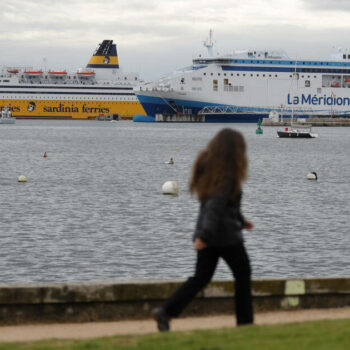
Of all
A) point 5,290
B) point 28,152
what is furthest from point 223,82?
point 5,290

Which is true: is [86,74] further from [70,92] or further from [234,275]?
[234,275]

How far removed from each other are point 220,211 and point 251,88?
5866 inches

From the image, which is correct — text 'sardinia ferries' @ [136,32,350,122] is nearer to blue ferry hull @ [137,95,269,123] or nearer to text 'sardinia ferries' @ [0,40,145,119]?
blue ferry hull @ [137,95,269,123]

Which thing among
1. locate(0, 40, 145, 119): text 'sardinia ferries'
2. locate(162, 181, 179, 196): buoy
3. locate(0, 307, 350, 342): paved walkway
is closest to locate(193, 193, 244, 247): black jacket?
locate(0, 307, 350, 342): paved walkway

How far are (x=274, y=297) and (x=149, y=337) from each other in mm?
2245

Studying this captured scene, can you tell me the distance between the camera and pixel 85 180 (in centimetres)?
4253

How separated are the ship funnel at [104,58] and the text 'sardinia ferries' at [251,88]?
30.7 meters

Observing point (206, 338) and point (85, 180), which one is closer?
point (206, 338)

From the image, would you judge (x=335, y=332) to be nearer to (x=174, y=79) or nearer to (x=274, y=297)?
(x=274, y=297)

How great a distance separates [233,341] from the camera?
6.94 meters

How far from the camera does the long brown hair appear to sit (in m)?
7.12

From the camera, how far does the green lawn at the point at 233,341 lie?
22.1ft

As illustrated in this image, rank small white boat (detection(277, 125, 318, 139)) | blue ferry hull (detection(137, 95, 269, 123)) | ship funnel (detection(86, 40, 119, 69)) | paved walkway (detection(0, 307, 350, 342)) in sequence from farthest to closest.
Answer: ship funnel (detection(86, 40, 119, 69)), blue ferry hull (detection(137, 95, 269, 123)), small white boat (detection(277, 125, 318, 139)), paved walkway (detection(0, 307, 350, 342))

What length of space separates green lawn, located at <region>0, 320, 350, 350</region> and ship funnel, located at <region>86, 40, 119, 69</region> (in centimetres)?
17531
